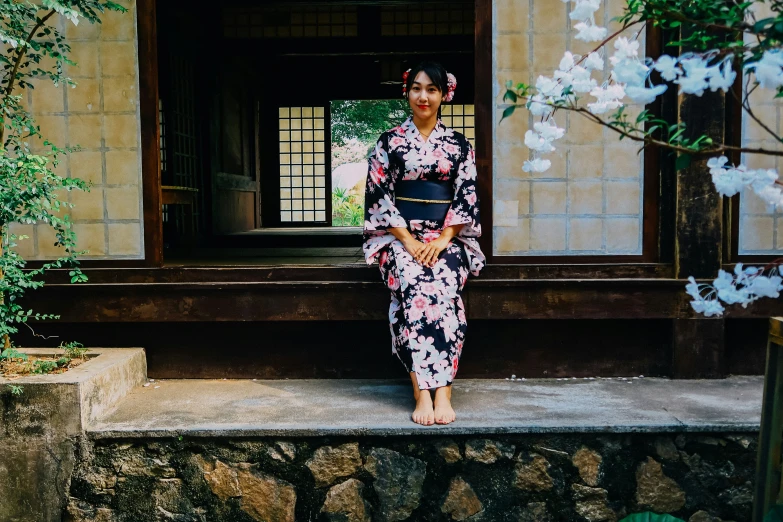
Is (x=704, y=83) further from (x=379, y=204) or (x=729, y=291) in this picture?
(x=379, y=204)

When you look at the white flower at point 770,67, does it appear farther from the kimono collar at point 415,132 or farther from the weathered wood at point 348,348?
Result: the weathered wood at point 348,348

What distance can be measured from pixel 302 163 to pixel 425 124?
10737mm

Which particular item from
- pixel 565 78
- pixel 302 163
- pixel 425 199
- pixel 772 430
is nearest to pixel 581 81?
pixel 565 78

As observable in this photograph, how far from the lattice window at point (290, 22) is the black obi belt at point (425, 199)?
6.52m

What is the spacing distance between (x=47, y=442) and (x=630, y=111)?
10.9 ft

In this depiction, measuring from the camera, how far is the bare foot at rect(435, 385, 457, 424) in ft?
11.1

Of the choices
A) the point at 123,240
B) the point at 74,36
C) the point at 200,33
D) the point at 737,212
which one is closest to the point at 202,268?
the point at 123,240

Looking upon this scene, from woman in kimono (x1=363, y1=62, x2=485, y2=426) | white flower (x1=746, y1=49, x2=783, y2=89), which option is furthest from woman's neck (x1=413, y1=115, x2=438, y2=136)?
white flower (x1=746, y1=49, x2=783, y2=89)

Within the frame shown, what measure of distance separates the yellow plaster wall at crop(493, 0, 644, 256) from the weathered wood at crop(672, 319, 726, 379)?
508 mm

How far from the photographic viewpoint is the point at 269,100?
13.1m

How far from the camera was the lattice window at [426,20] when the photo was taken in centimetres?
960

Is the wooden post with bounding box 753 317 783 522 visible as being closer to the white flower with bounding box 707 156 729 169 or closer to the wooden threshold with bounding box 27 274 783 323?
the white flower with bounding box 707 156 729 169

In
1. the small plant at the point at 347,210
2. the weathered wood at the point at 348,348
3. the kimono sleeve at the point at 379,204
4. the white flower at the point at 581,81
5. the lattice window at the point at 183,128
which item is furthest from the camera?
the small plant at the point at 347,210

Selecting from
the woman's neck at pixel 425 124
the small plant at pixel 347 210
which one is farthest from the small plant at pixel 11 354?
the small plant at pixel 347 210
